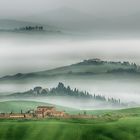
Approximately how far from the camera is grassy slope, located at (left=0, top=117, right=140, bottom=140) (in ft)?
9.51

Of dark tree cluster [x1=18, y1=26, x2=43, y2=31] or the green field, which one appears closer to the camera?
the green field

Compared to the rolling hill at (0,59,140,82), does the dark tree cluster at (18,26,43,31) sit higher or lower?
higher

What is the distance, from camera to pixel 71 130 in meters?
2.91

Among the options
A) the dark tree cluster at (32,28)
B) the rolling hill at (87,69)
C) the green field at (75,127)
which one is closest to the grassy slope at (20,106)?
the green field at (75,127)

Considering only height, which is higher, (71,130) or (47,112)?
(47,112)

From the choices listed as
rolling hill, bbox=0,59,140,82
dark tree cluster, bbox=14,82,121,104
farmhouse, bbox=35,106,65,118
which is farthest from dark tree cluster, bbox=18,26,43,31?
farmhouse, bbox=35,106,65,118

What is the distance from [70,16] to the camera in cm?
303

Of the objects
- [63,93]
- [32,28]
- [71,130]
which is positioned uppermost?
[32,28]

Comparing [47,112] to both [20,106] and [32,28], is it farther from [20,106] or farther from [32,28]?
[32,28]

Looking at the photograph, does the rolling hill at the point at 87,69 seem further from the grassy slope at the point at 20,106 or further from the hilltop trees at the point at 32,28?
the hilltop trees at the point at 32,28

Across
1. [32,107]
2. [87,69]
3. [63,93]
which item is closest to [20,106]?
[32,107]

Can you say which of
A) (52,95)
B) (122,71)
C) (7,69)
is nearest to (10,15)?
(7,69)

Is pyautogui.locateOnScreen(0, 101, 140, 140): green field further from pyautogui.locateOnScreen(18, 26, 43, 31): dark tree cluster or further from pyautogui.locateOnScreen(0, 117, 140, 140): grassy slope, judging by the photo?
pyautogui.locateOnScreen(18, 26, 43, 31): dark tree cluster

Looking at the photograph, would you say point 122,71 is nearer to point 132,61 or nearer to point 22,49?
point 132,61
